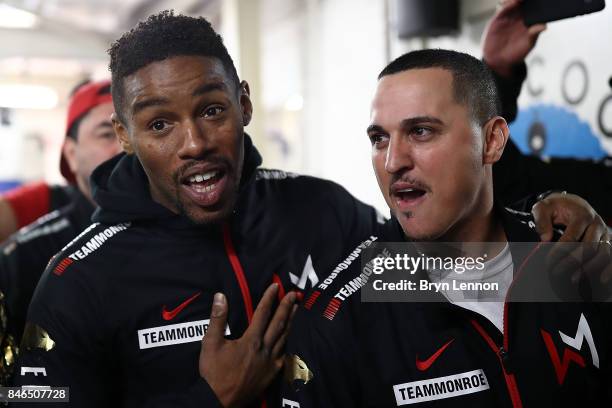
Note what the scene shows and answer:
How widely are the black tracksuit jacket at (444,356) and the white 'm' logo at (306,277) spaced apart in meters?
0.11

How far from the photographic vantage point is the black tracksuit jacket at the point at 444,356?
105 centimetres

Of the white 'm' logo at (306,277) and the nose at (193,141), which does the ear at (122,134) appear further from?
the white 'm' logo at (306,277)

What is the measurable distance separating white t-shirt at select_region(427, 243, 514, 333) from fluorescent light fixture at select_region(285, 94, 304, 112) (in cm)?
224

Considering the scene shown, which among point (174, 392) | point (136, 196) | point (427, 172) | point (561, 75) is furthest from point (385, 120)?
point (561, 75)

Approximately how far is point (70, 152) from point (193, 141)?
1089 mm

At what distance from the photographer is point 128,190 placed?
1.27 metres

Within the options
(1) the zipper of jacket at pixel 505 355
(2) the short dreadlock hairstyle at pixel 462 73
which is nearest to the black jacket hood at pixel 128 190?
(2) the short dreadlock hairstyle at pixel 462 73

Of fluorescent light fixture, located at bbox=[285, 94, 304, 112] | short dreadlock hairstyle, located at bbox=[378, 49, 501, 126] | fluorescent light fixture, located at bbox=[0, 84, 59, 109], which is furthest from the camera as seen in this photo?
fluorescent light fixture, located at bbox=[0, 84, 59, 109]

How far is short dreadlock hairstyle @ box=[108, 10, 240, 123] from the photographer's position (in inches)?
46.1

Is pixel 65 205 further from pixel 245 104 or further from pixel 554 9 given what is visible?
pixel 554 9

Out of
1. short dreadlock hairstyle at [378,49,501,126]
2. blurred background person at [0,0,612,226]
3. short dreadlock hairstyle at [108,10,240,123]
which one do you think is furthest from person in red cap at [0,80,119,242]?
short dreadlock hairstyle at [378,49,501,126]

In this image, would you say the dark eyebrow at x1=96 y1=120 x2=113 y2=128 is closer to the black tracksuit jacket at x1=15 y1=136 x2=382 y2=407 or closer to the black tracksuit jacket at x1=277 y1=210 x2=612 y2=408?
the black tracksuit jacket at x1=15 y1=136 x2=382 y2=407

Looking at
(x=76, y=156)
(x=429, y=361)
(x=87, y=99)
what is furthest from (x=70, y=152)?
(x=429, y=361)

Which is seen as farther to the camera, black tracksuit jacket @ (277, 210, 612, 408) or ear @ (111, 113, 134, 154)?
ear @ (111, 113, 134, 154)
